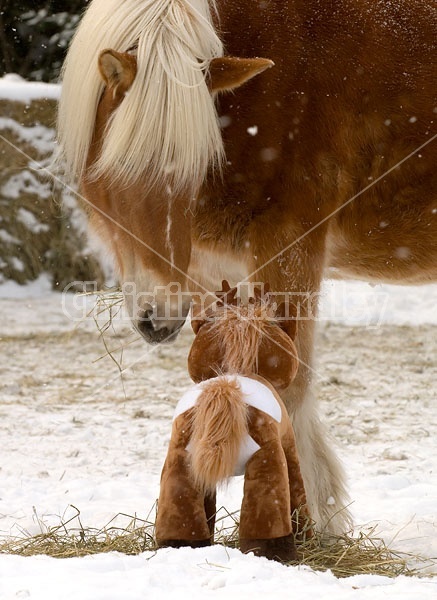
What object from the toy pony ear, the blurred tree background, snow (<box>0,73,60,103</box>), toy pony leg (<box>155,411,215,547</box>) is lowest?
toy pony leg (<box>155,411,215,547</box>)

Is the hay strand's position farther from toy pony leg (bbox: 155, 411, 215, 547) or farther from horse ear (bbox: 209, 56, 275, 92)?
horse ear (bbox: 209, 56, 275, 92)

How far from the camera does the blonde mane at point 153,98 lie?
8.57 feet

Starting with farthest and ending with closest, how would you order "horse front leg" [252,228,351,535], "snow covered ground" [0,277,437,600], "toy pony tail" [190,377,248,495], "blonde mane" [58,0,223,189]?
"horse front leg" [252,228,351,535], "blonde mane" [58,0,223,189], "toy pony tail" [190,377,248,495], "snow covered ground" [0,277,437,600]

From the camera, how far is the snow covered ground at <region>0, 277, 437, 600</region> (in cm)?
205

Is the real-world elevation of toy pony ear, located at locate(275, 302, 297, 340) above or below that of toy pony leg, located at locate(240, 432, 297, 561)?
above

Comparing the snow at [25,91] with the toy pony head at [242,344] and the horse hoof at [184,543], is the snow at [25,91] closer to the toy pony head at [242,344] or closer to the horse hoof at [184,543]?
the toy pony head at [242,344]

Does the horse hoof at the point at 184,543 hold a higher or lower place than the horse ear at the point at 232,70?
lower

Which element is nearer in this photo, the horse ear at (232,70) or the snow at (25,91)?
the horse ear at (232,70)

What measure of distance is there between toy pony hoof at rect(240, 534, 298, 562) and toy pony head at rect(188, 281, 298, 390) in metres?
0.48

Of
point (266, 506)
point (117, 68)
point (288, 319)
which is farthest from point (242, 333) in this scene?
point (117, 68)

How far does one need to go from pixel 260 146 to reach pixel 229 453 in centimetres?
111

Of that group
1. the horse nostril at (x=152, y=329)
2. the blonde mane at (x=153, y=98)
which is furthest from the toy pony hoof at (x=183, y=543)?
the blonde mane at (x=153, y=98)

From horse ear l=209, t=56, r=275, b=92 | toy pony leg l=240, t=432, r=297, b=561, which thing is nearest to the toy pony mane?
toy pony leg l=240, t=432, r=297, b=561

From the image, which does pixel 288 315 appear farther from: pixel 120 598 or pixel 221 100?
pixel 120 598
